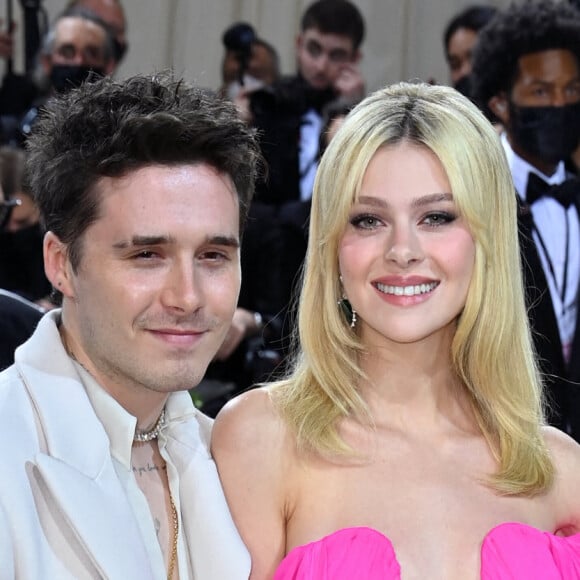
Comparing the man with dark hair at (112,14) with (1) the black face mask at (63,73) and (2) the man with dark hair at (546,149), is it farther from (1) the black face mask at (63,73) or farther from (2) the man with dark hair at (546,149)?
(2) the man with dark hair at (546,149)

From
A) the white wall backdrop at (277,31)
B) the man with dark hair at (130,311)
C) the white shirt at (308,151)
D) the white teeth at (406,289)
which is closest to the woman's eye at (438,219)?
the white teeth at (406,289)

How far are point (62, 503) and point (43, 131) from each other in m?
0.66

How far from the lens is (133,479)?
197 centimetres

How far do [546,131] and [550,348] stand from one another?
0.78m

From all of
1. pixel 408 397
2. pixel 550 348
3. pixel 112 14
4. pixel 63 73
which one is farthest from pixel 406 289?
pixel 112 14

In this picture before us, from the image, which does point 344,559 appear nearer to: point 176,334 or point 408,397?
point 408,397

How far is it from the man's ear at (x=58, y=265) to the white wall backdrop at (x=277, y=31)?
3.75m

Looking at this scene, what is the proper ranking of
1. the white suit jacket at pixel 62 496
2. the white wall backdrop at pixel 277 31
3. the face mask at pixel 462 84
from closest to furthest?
the white suit jacket at pixel 62 496
the face mask at pixel 462 84
the white wall backdrop at pixel 277 31

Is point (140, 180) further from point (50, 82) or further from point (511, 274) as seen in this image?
point (50, 82)

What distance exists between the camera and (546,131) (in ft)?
12.8

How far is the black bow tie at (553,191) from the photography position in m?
3.72

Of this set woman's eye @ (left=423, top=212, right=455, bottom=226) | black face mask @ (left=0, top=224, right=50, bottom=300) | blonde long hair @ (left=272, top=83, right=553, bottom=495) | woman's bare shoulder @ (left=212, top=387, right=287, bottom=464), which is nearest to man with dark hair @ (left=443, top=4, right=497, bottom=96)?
black face mask @ (left=0, top=224, right=50, bottom=300)

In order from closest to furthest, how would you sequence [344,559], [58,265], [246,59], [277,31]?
[58,265] < [344,559] < [246,59] < [277,31]

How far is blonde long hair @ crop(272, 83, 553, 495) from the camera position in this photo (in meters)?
2.31
